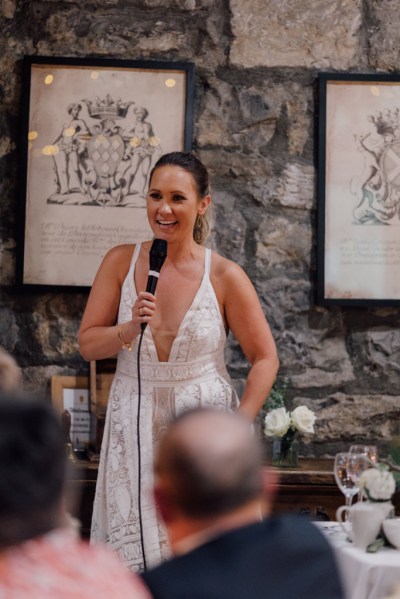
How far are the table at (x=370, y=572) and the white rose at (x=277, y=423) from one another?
1182 mm

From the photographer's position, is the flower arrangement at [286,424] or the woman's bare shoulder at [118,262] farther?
the flower arrangement at [286,424]

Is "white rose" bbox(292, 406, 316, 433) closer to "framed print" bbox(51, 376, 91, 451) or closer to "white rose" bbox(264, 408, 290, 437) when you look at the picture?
"white rose" bbox(264, 408, 290, 437)

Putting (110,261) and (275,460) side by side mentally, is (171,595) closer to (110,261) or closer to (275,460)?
(110,261)

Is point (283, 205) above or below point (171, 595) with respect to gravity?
above

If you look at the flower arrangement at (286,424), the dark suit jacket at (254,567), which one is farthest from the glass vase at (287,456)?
the dark suit jacket at (254,567)

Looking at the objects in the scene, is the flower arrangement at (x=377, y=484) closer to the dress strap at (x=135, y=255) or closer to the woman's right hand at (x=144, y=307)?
the woman's right hand at (x=144, y=307)

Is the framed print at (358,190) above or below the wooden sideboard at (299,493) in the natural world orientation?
above

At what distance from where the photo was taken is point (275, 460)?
3.68 meters

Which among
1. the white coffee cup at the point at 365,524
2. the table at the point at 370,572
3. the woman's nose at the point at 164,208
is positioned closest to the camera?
the table at the point at 370,572

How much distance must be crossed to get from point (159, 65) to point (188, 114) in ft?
0.75

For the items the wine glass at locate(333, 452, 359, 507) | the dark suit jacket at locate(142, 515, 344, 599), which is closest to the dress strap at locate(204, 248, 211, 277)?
the wine glass at locate(333, 452, 359, 507)

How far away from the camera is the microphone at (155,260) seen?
284cm

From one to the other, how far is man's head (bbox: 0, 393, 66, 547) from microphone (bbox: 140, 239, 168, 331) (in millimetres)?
1752

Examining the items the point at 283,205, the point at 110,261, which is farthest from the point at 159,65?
the point at 110,261
